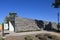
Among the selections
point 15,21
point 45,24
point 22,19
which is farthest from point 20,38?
point 45,24

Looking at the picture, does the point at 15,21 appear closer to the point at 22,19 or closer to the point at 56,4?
the point at 22,19

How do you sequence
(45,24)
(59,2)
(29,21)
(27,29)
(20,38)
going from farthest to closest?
(45,24), (29,21), (27,29), (59,2), (20,38)

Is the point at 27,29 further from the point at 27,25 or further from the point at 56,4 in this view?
the point at 56,4

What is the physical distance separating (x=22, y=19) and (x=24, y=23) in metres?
1.78

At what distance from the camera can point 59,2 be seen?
37.7m

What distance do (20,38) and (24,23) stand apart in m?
18.8

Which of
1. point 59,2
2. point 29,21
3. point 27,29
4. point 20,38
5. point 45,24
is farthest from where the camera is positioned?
point 45,24

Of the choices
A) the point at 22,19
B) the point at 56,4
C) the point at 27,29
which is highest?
the point at 56,4

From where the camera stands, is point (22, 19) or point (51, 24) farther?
point (51, 24)

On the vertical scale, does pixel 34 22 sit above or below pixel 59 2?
below

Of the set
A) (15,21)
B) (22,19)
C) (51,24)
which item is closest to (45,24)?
(51,24)

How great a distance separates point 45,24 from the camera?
160 ft

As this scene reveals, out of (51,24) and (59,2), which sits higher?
(59,2)

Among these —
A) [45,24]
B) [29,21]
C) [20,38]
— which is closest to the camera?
[20,38]
